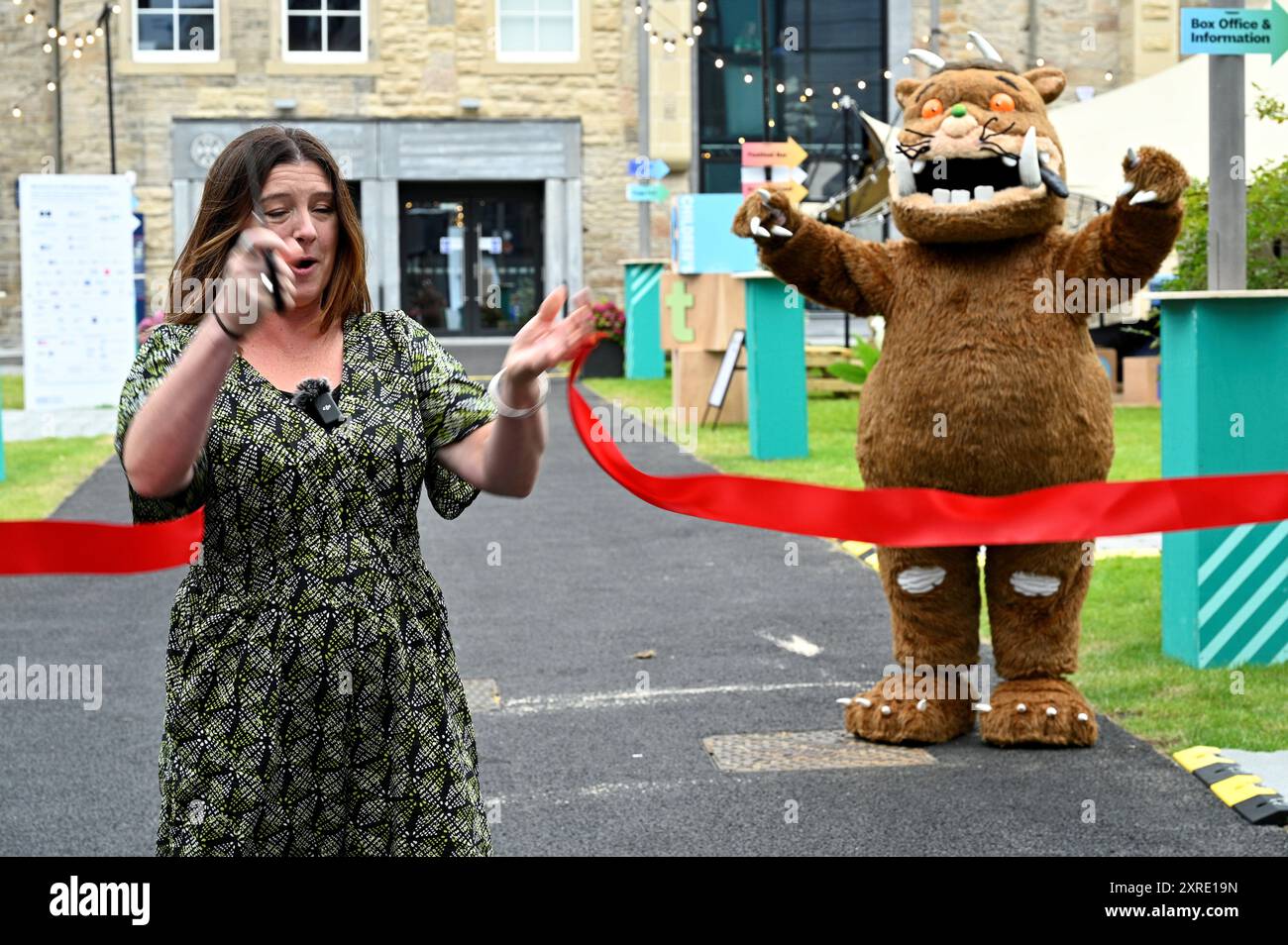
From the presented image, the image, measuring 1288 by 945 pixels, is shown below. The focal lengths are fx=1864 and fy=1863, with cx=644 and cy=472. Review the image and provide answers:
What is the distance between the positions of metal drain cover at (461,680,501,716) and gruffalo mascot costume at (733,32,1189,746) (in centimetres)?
135

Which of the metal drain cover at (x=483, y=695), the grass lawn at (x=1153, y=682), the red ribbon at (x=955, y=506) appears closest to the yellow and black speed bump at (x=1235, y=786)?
the grass lawn at (x=1153, y=682)

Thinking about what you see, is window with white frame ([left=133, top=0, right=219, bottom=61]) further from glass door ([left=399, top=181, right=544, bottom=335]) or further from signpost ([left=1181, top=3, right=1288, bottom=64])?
signpost ([left=1181, top=3, right=1288, bottom=64])

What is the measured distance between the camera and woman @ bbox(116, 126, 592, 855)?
9.61ft

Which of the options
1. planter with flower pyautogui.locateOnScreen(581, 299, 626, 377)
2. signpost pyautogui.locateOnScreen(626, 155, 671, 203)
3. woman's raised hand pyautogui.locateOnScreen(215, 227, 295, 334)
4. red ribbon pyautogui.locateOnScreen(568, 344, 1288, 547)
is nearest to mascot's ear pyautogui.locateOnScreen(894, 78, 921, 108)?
red ribbon pyautogui.locateOnScreen(568, 344, 1288, 547)

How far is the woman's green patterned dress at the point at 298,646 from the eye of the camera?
293 cm

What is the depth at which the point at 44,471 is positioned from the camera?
43.0 feet

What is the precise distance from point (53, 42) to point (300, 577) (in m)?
28.5

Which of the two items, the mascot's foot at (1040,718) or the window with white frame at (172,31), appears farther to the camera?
the window with white frame at (172,31)

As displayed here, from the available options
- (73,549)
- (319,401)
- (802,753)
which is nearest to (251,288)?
(319,401)

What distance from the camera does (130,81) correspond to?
29.9 m

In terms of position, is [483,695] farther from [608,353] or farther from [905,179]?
[608,353]

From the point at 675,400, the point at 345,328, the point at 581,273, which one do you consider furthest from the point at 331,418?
the point at 581,273

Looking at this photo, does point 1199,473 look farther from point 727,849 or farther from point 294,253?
point 294,253

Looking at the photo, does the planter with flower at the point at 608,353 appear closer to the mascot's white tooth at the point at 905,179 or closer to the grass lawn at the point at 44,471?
the grass lawn at the point at 44,471
